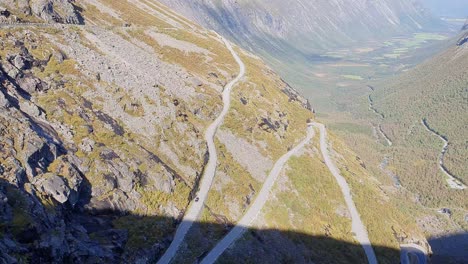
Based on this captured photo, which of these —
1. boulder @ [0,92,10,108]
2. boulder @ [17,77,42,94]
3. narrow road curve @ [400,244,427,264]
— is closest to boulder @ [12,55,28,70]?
boulder @ [17,77,42,94]

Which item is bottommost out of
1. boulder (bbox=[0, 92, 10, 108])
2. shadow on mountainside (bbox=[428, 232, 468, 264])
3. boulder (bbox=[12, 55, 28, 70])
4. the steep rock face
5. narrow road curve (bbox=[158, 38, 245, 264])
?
shadow on mountainside (bbox=[428, 232, 468, 264])

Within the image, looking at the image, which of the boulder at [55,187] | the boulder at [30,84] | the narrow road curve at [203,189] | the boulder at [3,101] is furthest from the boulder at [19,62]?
the narrow road curve at [203,189]

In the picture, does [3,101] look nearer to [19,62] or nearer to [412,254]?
[19,62]

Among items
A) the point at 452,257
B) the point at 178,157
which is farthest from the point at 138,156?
the point at 452,257

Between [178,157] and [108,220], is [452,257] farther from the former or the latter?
[108,220]

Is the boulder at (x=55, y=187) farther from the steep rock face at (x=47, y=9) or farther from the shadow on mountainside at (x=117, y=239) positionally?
the steep rock face at (x=47, y=9)

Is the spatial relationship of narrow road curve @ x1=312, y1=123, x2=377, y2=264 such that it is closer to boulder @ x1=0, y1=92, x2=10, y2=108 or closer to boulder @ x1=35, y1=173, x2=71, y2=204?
boulder @ x1=35, y1=173, x2=71, y2=204
